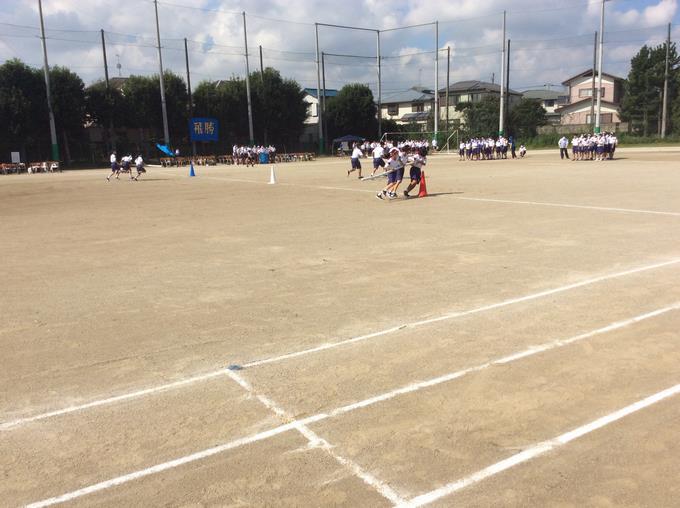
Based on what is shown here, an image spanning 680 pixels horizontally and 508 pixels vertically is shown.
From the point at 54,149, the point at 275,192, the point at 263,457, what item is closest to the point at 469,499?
the point at 263,457

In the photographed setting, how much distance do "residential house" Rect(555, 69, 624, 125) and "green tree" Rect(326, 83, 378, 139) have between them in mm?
37875

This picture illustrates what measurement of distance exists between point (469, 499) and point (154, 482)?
5.96 feet

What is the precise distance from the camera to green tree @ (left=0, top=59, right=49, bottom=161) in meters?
52.1

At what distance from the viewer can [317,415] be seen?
425 centimetres

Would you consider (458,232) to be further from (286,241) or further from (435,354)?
(435,354)

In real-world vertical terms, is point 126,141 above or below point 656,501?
above

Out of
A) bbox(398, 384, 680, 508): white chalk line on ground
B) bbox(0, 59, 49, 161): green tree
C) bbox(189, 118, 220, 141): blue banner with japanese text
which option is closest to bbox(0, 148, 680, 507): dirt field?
bbox(398, 384, 680, 508): white chalk line on ground

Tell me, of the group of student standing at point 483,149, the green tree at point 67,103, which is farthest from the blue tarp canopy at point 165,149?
the group of student standing at point 483,149

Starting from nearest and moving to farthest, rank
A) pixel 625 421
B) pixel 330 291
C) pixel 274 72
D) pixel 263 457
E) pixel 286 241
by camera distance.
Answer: pixel 263 457, pixel 625 421, pixel 330 291, pixel 286 241, pixel 274 72

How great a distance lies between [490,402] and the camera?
4398mm

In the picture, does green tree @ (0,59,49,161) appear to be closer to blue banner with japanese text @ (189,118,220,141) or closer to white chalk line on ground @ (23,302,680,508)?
blue banner with japanese text @ (189,118,220,141)

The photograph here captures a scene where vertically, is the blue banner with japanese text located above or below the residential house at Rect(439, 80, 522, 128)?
below

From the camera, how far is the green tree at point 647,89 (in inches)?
3376

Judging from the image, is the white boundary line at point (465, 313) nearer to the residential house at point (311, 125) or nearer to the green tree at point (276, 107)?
the green tree at point (276, 107)
